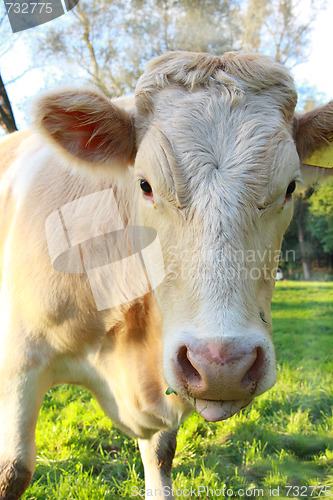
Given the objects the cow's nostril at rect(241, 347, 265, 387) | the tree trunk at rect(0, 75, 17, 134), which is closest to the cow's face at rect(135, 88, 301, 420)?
the cow's nostril at rect(241, 347, 265, 387)

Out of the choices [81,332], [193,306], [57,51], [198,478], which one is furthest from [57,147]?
[198,478]

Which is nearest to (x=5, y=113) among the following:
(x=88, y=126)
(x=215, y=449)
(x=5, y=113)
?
(x=5, y=113)

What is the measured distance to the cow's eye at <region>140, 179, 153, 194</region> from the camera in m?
1.82

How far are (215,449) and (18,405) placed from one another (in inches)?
68.7

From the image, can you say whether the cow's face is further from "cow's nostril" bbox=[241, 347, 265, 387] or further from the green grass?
the green grass

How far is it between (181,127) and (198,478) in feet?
7.73

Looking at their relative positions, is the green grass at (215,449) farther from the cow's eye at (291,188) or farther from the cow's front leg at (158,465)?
the cow's eye at (291,188)

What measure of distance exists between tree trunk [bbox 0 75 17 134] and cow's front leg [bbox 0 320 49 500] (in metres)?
2.17

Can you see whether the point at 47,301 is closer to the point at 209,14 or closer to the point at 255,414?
the point at 255,414

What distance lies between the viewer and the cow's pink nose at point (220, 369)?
1318mm

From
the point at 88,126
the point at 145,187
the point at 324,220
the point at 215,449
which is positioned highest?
the point at 88,126

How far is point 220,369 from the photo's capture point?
133 centimetres

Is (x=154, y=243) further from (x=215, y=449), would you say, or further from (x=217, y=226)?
(x=215, y=449)

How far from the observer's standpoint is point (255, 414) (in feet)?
12.0
